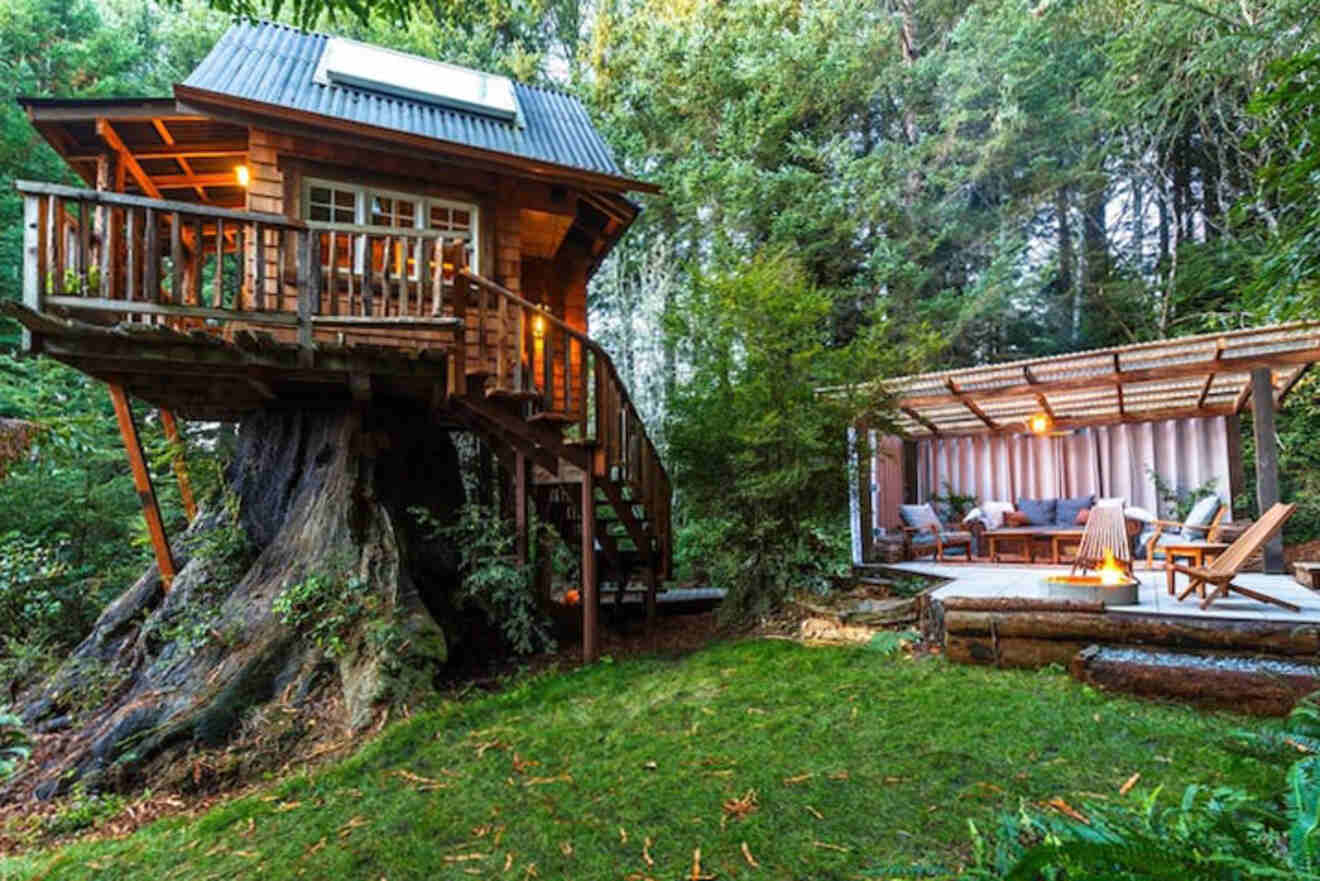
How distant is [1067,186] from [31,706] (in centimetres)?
1732

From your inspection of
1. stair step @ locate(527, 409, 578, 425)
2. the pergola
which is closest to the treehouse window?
stair step @ locate(527, 409, 578, 425)

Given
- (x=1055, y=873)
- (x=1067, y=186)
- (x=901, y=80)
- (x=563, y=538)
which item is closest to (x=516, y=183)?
(x=563, y=538)

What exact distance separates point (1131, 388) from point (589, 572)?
7929mm

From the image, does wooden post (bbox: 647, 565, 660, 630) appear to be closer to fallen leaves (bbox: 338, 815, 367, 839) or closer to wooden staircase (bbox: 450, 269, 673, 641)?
wooden staircase (bbox: 450, 269, 673, 641)

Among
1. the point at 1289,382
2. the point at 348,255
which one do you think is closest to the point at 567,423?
the point at 348,255

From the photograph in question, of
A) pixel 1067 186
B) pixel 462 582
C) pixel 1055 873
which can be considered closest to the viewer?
pixel 1055 873

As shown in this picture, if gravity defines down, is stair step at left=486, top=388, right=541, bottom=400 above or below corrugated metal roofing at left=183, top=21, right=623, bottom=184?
below

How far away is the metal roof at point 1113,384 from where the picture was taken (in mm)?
6090

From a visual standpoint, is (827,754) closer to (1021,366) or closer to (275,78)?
(1021,366)

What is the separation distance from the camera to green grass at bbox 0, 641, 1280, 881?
7.82ft

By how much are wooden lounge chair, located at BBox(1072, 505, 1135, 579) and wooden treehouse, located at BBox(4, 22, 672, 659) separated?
4.21m

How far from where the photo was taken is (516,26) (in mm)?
14898

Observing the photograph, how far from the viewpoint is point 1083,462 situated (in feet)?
33.1

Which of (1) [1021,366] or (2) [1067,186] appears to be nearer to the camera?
(1) [1021,366]
